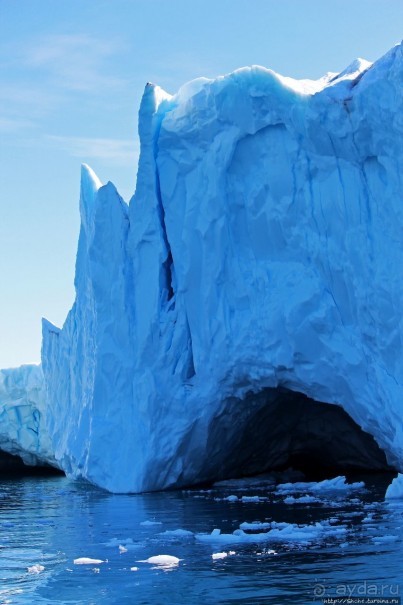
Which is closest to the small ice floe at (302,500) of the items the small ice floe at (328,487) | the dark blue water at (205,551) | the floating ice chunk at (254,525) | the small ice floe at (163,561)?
the dark blue water at (205,551)

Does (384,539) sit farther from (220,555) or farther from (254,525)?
(254,525)

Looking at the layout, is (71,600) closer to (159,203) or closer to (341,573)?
(341,573)

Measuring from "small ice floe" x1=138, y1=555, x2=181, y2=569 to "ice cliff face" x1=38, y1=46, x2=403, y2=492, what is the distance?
5077 mm

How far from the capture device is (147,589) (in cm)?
666

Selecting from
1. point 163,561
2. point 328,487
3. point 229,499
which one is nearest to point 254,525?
point 163,561

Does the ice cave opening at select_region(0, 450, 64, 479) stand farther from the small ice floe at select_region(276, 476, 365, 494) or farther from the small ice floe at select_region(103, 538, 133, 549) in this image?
the small ice floe at select_region(103, 538, 133, 549)

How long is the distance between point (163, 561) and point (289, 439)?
35.1 ft

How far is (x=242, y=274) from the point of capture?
14.4m

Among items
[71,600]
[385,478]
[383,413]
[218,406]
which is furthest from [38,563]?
[385,478]

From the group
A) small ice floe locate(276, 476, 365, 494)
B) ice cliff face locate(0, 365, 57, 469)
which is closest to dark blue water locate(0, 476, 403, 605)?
small ice floe locate(276, 476, 365, 494)

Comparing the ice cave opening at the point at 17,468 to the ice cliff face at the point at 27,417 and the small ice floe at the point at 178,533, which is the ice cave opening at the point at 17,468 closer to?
the ice cliff face at the point at 27,417

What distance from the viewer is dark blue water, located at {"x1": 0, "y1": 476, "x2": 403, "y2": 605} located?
6.41m

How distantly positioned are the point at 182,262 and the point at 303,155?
268 cm

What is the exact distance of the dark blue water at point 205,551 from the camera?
641 cm
